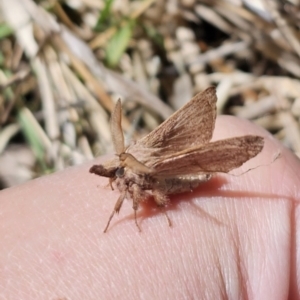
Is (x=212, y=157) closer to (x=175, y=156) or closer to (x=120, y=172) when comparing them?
(x=175, y=156)

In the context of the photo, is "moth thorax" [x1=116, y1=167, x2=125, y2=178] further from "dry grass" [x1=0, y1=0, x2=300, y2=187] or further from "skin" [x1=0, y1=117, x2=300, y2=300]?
"dry grass" [x1=0, y1=0, x2=300, y2=187]

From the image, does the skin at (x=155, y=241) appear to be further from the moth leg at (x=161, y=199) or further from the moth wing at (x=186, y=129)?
the moth wing at (x=186, y=129)

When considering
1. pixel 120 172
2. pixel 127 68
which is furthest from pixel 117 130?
pixel 127 68

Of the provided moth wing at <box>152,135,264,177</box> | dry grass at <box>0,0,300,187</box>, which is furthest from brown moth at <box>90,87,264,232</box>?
dry grass at <box>0,0,300,187</box>

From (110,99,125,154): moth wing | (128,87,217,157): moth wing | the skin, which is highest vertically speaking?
(110,99,125,154): moth wing

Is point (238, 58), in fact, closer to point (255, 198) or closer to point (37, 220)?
point (255, 198)

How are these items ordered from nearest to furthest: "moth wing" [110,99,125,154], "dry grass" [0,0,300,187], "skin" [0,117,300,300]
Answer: "skin" [0,117,300,300] → "moth wing" [110,99,125,154] → "dry grass" [0,0,300,187]
